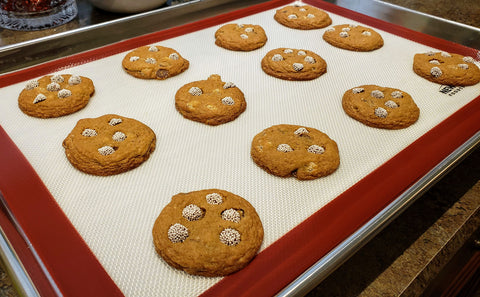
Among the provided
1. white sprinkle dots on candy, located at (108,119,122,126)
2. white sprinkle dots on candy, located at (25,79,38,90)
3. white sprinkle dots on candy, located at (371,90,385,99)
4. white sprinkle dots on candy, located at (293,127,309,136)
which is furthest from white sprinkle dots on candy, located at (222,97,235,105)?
white sprinkle dots on candy, located at (25,79,38,90)

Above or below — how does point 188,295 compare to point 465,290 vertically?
above

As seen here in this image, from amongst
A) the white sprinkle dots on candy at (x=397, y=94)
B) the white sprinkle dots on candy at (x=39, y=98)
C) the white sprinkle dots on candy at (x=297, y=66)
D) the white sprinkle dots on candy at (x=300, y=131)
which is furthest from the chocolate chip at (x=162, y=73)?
the white sprinkle dots on candy at (x=397, y=94)

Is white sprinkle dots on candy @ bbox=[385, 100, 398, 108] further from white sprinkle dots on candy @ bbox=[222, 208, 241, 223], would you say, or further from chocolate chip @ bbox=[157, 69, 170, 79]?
chocolate chip @ bbox=[157, 69, 170, 79]

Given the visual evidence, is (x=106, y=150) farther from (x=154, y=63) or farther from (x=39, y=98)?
(x=154, y=63)

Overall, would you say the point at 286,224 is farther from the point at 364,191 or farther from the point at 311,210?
the point at 364,191

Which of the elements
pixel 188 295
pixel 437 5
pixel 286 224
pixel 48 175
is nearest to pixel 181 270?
pixel 188 295

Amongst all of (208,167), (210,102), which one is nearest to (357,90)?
(210,102)
